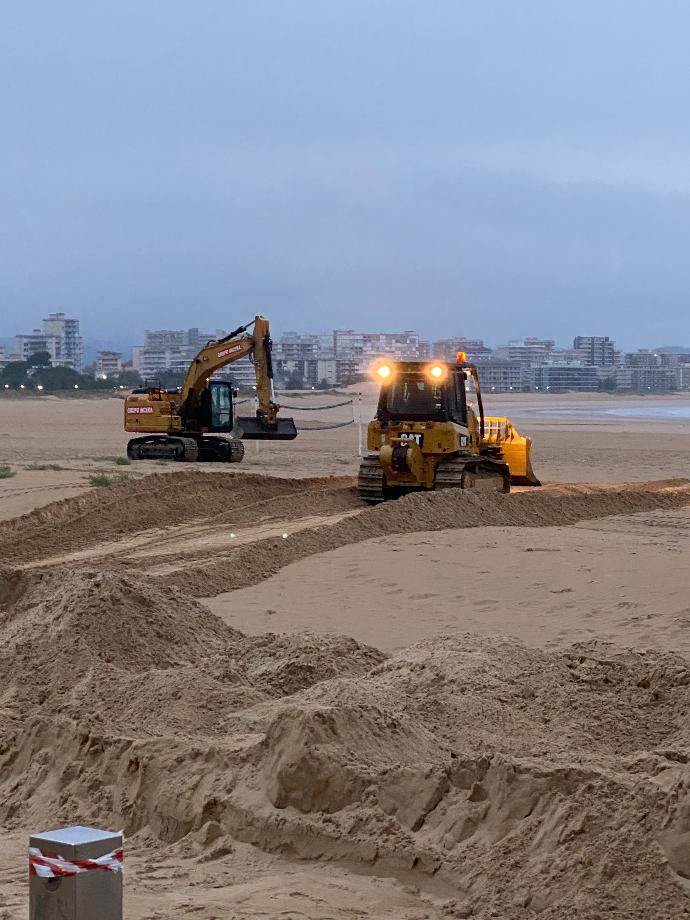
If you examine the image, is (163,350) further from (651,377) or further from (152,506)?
(152,506)

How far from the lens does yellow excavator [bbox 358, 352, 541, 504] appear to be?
18562 mm

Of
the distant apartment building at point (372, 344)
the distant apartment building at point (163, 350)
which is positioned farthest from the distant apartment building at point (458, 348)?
the distant apartment building at point (163, 350)

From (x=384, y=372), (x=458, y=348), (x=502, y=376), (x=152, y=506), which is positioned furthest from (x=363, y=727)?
(x=502, y=376)

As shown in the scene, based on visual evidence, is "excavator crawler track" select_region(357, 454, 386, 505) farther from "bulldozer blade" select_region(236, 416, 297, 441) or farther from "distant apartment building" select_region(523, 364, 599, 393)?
"distant apartment building" select_region(523, 364, 599, 393)

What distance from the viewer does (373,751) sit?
6320 mm

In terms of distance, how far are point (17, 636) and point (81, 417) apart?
146 feet

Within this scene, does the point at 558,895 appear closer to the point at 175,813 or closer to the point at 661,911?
the point at 661,911

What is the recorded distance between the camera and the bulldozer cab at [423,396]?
61.6ft

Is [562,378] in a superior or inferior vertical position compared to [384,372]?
superior

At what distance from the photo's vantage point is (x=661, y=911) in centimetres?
487

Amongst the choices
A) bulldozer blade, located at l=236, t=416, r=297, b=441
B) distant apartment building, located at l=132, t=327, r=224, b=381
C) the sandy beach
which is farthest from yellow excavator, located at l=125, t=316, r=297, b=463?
distant apartment building, located at l=132, t=327, r=224, b=381

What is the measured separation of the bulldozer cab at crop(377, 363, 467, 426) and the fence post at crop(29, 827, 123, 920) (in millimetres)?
14613

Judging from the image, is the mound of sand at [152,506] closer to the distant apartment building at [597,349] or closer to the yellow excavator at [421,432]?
the yellow excavator at [421,432]

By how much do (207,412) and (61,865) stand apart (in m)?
23.1
